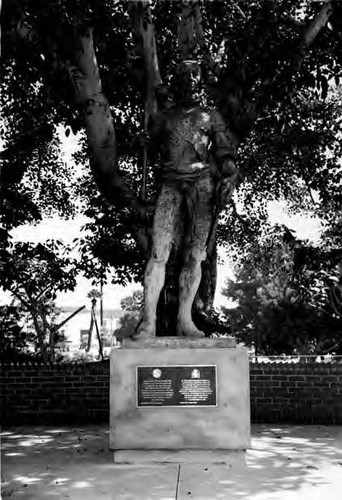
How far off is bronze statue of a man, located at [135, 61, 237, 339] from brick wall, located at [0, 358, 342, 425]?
122 inches

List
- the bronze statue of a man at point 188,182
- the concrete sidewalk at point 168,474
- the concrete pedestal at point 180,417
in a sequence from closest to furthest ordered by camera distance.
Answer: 1. the concrete sidewalk at point 168,474
2. the concrete pedestal at point 180,417
3. the bronze statue of a man at point 188,182

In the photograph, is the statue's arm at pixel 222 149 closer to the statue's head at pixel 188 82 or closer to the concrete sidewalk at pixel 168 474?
the statue's head at pixel 188 82

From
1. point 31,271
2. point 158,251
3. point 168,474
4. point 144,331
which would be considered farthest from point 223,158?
point 31,271

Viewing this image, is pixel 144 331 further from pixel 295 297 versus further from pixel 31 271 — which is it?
pixel 295 297

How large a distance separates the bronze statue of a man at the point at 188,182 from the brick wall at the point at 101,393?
A: 3.10 metres

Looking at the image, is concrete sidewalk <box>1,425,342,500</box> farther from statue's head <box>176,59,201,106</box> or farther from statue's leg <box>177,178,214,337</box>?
statue's head <box>176,59,201,106</box>

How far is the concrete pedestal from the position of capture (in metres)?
6.13

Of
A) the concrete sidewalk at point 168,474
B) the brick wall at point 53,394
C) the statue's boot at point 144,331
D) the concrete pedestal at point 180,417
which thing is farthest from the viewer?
the brick wall at point 53,394

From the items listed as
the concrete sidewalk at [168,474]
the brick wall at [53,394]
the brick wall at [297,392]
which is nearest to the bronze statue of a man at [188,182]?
Answer: the concrete sidewalk at [168,474]

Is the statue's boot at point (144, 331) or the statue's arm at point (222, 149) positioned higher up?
the statue's arm at point (222, 149)

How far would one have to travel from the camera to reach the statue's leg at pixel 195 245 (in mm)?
6637

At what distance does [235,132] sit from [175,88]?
6.80 ft

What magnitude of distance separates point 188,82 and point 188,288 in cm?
218

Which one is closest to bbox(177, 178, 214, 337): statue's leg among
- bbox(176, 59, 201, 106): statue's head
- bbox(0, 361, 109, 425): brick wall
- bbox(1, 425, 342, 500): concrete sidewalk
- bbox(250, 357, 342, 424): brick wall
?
bbox(176, 59, 201, 106): statue's head
